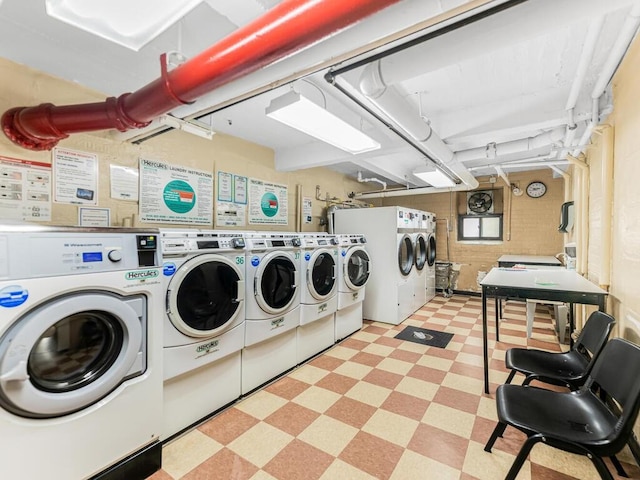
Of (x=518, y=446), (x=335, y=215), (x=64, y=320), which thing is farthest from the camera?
(x=335, y=215)

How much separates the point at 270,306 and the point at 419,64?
78.6 inches

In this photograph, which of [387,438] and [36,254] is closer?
[36,254]

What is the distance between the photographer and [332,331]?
3.40 metres

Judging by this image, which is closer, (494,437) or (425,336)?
(494,437)

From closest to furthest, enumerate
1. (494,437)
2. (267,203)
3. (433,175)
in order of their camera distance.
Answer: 1. (494,437)
2. (267,203)
3. (433,175)

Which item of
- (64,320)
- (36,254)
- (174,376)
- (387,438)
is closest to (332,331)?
(387,438)

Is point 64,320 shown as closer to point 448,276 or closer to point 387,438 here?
point 387,438

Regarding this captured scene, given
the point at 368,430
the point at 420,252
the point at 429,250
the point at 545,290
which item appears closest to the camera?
the point at 368,430

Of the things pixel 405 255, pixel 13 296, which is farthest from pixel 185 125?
pixel 405 255

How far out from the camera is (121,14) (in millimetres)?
1129

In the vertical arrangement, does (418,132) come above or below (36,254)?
above

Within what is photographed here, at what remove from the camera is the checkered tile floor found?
5.27 feet

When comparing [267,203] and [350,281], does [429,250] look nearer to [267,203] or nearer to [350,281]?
[350,281]

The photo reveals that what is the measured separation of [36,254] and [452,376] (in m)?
3.06
